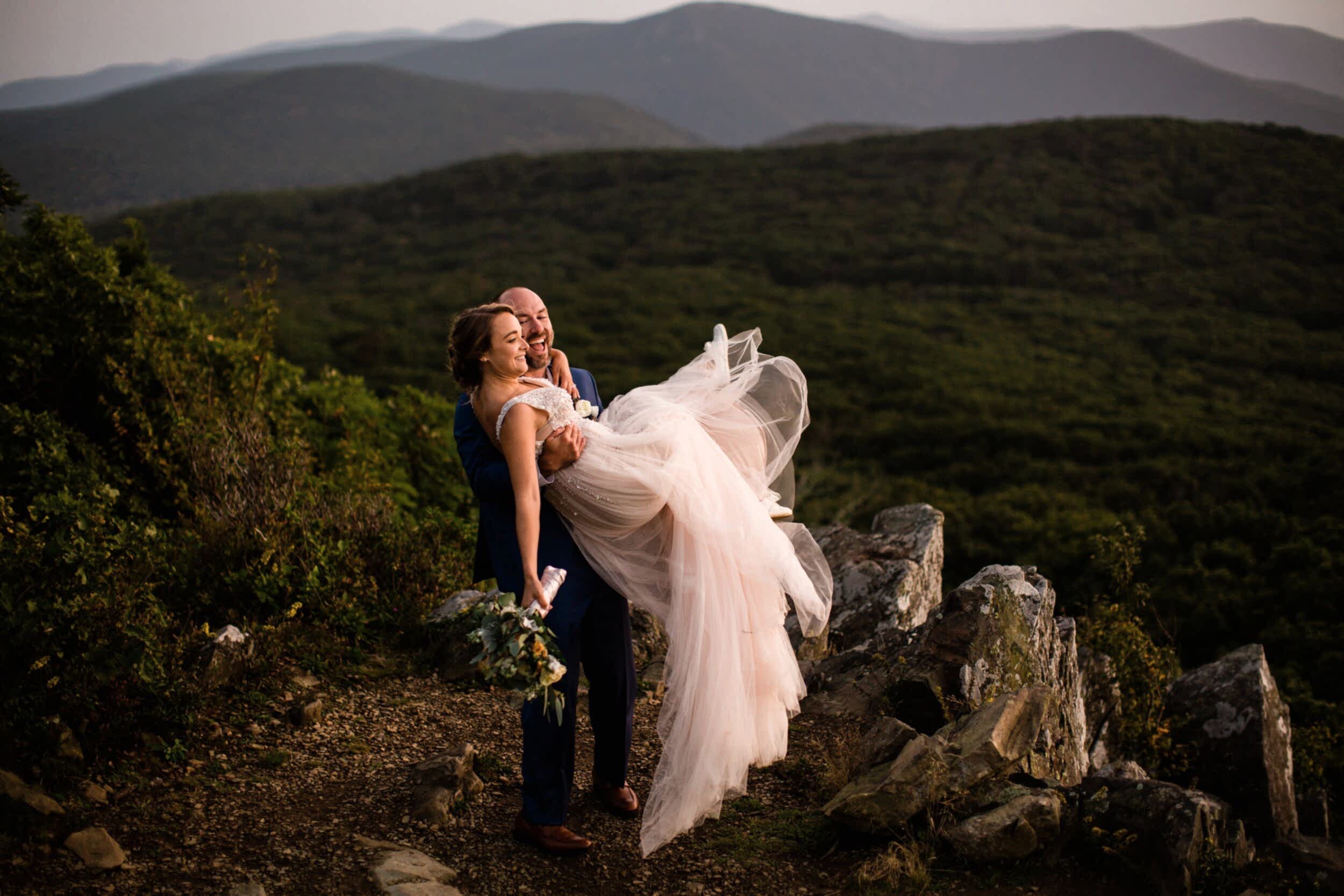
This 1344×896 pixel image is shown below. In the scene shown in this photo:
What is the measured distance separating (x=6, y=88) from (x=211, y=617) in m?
9.36

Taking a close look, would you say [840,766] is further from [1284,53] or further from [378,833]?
[1284,53]

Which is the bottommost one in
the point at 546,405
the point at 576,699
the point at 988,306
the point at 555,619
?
the point at 988,306

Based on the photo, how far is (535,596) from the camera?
352 centimetres

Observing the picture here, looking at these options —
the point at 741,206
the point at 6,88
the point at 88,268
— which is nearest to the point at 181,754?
the point at 88,268

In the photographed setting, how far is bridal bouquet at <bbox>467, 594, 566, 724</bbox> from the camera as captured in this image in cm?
337

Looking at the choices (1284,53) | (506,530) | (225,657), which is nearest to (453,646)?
(225,657)

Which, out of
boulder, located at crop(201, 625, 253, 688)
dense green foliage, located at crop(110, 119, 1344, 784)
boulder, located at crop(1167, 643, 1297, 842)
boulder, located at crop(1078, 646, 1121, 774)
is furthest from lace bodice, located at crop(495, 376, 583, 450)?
dense green foliage, located at crop(110, 119, 1344, 784)

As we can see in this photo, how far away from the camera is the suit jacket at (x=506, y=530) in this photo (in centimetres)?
371

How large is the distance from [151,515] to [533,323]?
4.75 meters

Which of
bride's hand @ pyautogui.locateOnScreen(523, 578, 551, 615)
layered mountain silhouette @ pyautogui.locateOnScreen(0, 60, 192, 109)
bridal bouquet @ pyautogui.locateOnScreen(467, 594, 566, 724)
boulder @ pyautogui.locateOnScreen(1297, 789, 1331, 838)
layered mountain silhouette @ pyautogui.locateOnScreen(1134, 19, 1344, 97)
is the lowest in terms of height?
boulder @ pyautogui.locateOnScreen(1297, 789, 1331, 838)

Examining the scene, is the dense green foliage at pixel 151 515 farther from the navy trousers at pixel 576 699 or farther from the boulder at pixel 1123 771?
the boulder at pixel 1123 771

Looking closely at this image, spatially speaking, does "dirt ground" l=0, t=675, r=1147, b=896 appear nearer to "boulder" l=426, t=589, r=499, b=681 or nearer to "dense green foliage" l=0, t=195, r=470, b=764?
"dense green foliage" l=0, t=195, r=470, b=764

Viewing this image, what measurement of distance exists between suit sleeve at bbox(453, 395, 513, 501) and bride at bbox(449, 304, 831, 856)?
0.09 metres

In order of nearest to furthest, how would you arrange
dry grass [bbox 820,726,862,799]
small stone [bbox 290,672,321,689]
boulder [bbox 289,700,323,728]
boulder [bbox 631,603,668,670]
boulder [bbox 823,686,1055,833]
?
boulder [bbox 823,686,1055,833] → dry grass [bbox 820,726,862,799] → boulder [bbox 289,700,323,728] → small stone [bbox 290,672,321,689] → boulder [bbox 631,603,668,670]
